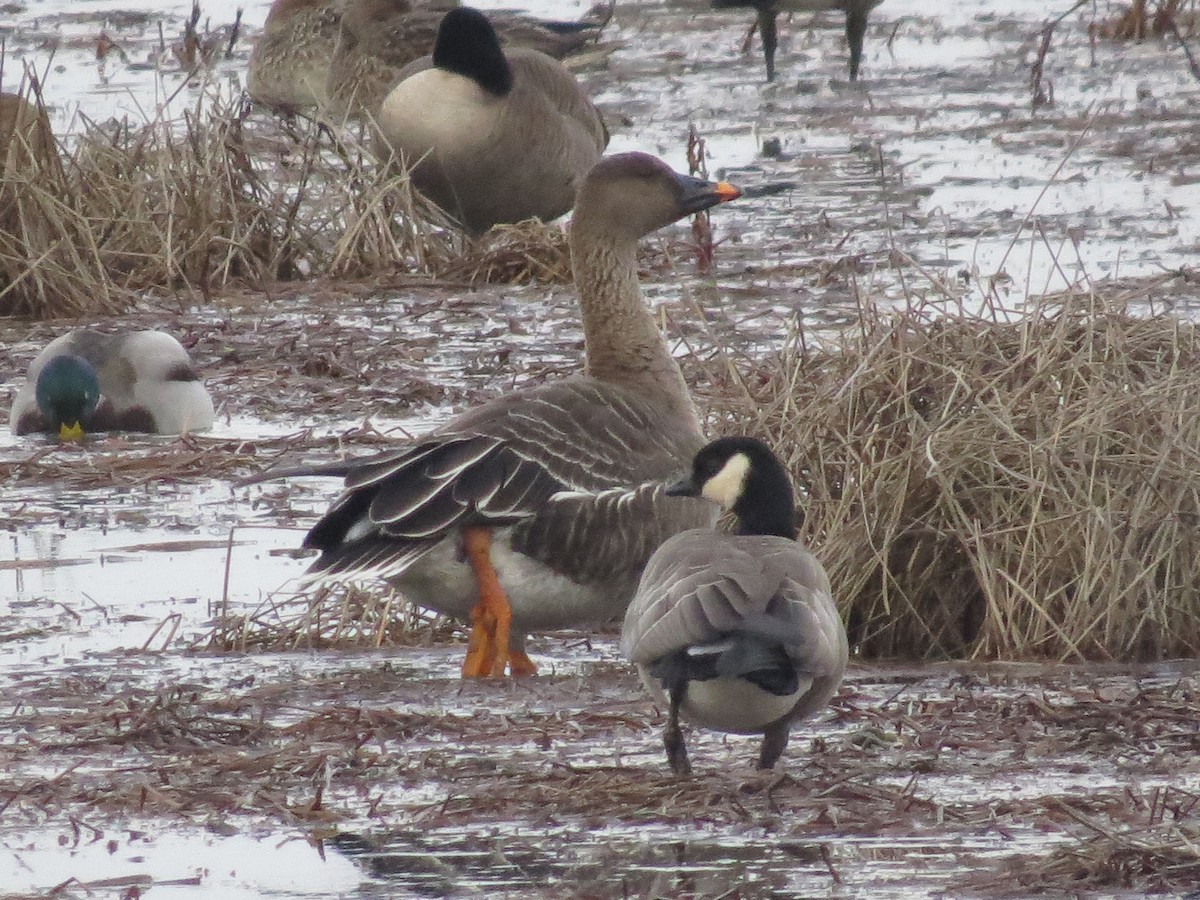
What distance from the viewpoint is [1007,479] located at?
6625mm

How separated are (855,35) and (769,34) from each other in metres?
0.73

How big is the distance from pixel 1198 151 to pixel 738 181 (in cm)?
300

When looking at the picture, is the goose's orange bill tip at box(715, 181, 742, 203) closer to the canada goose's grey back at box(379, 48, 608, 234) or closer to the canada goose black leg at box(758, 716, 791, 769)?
the canada goose black leg at box(758, 716, 791, 769)

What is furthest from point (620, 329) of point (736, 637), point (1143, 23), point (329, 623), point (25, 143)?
point (1143, 23)

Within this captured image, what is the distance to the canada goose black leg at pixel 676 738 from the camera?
16.4ft

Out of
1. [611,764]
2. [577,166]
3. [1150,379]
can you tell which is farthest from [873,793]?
[577,166]

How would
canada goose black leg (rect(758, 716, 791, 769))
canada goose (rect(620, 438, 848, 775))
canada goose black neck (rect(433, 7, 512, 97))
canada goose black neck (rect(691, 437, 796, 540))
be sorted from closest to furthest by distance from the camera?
canada goose (rect(620, 438, 848, 775)) → canada goose black leg (rect(758, 716, 791, 769)) → canada goose black neck (rect(691, 437, 796, 540)) → canada goose black neck (rect(433, 7, 512, 97))

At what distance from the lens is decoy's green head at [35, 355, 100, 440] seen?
988cm

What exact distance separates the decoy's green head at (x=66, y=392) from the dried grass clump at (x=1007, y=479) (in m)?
3.69

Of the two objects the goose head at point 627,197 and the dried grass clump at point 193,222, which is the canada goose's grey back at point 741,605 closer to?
the goose head at point 627,197

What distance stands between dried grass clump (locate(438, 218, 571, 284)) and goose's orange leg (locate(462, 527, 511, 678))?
6.04 meters

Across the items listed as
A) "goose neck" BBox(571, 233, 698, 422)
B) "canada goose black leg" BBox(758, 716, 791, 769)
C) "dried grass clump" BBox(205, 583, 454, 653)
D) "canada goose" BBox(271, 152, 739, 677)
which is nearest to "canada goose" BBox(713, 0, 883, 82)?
"goose neck" BBox(571, 233, 698, 422)

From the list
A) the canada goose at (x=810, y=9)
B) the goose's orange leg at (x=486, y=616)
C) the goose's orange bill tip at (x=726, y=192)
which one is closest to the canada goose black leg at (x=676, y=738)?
the goose's orange leg at (x=486, y=616)

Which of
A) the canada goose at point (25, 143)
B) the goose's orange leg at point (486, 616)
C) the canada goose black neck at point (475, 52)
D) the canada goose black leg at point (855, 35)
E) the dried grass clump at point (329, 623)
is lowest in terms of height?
the dried grass clump at point (329, 623)
